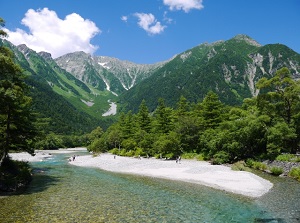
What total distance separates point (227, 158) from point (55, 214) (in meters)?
38.9

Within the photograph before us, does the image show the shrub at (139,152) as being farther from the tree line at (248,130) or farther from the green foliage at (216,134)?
the tree line at (248,130)

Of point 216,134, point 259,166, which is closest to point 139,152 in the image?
point 216,134

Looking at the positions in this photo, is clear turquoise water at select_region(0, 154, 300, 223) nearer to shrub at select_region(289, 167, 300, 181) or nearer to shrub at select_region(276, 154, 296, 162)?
shrub at select_region(289, 167, 300, 181)

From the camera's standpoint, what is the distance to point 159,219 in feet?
65.1

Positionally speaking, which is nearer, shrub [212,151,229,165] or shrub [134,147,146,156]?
shrub [212,151,229,165]

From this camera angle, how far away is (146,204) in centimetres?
2430

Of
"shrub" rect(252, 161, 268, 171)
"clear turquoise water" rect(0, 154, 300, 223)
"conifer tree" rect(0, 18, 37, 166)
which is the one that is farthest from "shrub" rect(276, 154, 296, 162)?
"conifer tree" rect(0, 18, 37, 166)

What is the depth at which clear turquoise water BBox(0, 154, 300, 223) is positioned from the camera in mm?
20000

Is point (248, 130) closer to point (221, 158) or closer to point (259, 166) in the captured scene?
point (259, 166)

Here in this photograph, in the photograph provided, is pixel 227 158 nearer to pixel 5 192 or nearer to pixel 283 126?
pixel 283 126

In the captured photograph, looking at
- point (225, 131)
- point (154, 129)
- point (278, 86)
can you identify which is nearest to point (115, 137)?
point (154, 129)

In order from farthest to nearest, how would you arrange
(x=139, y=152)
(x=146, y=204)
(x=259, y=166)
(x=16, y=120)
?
1. (x=139, y=152)
2. (x=259, y=166)
3. (x=16, y=120)
4. (x=146, y=204)

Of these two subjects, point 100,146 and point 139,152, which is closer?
point 139,152

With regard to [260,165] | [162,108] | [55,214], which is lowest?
[55,214]
